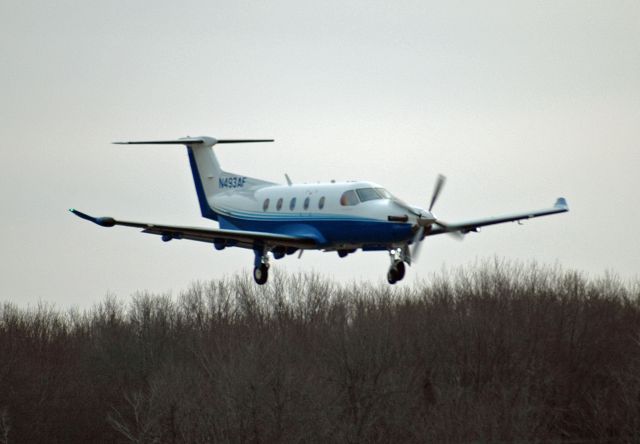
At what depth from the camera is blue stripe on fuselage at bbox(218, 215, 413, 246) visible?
189 ft

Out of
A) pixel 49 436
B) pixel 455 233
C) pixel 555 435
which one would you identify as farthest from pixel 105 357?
pixel 455 233

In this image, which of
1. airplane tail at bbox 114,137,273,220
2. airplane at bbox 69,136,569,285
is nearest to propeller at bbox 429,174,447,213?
airplane at bbox 69,136,569,285

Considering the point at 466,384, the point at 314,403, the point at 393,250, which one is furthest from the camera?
the point at 466,384

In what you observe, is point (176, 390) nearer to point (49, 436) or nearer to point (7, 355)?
point (49, 436)

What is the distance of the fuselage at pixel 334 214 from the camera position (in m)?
57.6

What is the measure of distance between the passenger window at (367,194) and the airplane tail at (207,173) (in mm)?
8546

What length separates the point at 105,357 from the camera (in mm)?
113188

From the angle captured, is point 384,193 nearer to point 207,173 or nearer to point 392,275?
point 392,275

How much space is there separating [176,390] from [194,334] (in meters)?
26.6

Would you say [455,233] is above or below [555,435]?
above

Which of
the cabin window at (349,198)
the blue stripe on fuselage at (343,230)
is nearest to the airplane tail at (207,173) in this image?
the blue stripe on fuselage at (343,230)

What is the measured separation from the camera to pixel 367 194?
58.9 m

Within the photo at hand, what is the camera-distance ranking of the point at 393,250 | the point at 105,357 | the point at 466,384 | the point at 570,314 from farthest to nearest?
1. the point at 105,357
2. the point at 570,314
3. the point at 466,384
4. the point at 393,250

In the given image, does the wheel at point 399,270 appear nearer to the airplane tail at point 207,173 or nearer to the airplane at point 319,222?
the airplane at point 319,222
